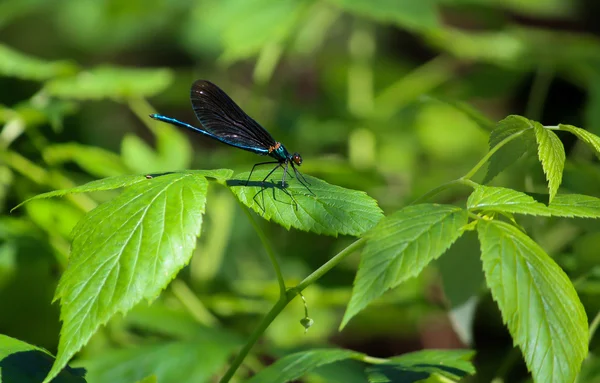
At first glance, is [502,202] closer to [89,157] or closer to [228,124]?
[228,124]

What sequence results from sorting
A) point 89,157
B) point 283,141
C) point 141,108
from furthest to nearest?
point 283,141 → point 141,108 → point 89,157

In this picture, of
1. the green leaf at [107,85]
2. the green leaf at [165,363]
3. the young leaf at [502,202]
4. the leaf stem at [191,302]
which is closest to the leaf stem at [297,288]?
the young leaf at [502,202]

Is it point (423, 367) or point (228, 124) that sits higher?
point (228, 124)

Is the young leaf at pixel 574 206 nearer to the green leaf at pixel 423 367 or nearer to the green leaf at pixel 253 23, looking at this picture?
the green leaf at pixel 423 367

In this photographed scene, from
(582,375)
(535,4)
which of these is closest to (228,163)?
(582,375)

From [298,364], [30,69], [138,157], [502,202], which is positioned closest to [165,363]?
[298,364]

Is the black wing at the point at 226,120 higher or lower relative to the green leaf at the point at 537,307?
higher

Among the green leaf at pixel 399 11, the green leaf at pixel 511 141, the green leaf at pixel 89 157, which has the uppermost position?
the green leaf at pixel 399 11
